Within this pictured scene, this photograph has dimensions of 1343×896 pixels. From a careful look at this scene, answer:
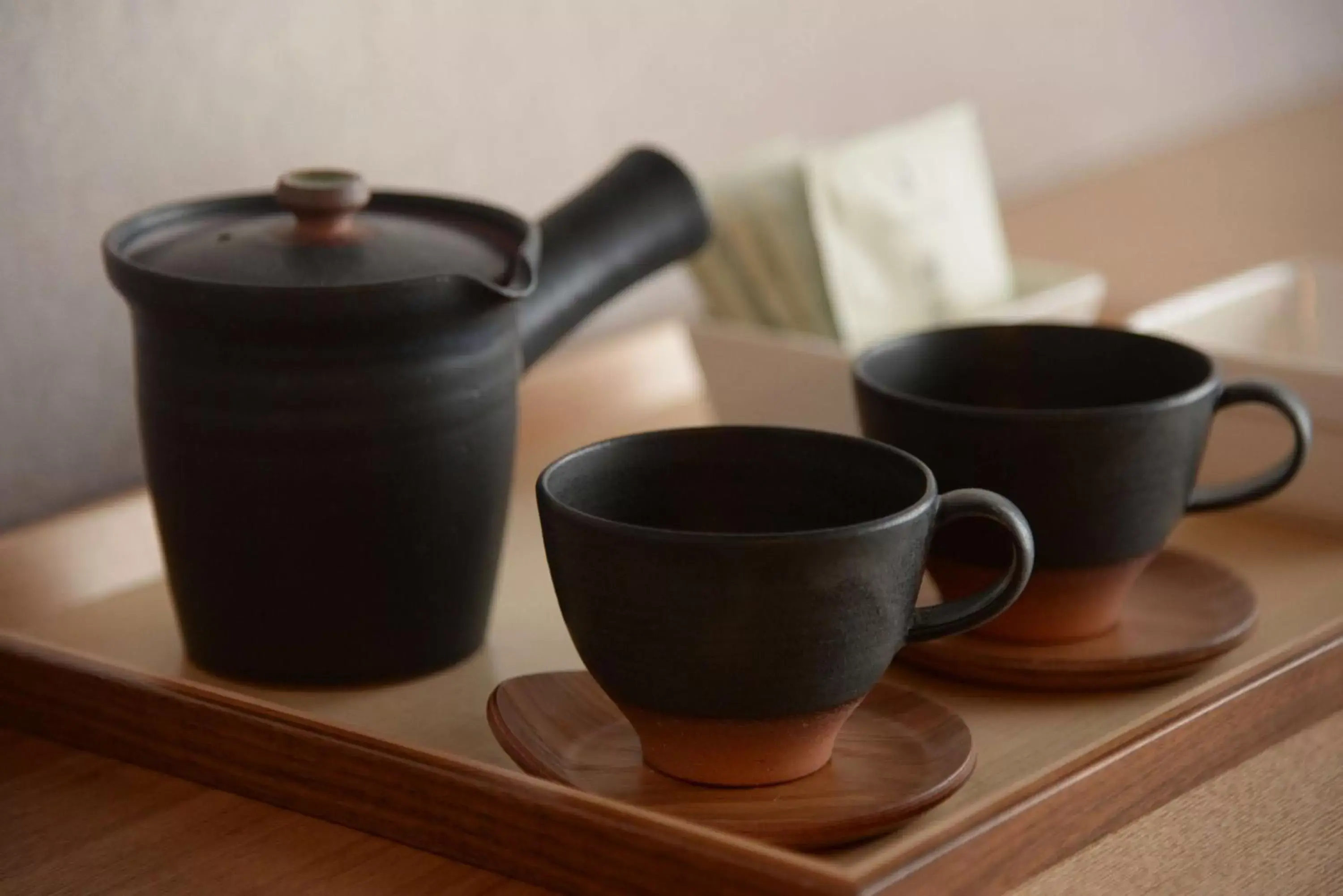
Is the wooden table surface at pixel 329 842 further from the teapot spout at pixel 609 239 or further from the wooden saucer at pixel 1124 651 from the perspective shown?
the teapot spout at pixel 609 239

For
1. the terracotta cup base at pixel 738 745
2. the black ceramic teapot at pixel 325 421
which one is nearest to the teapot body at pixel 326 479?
the black ceramic teapot at pixel 325 421

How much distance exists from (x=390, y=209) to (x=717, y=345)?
246 mm

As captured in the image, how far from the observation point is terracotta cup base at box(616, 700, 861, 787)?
501mm

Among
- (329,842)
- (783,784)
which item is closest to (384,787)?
(329,842)

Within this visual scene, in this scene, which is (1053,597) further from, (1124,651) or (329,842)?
(329,842)

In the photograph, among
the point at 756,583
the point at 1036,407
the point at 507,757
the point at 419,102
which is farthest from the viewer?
the point at 419,102

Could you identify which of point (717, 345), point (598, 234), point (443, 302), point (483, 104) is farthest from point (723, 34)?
point (443, 302)

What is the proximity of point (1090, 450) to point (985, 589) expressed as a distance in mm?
72

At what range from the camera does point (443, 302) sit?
1.93 feet

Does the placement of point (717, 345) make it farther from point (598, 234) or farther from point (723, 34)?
point (723, 34)

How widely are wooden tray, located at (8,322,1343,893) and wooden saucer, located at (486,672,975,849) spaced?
11 mm

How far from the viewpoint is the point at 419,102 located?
957mm

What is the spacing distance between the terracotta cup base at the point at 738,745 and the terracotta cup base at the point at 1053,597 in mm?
115

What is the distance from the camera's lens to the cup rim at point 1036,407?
0.59 metres
